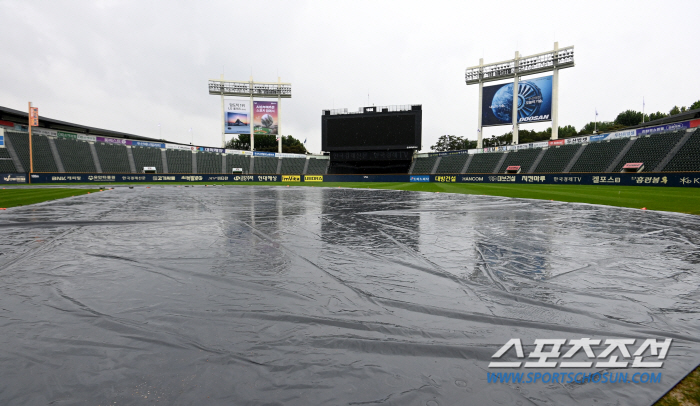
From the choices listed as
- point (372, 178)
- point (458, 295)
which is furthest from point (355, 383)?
point (372, 178)

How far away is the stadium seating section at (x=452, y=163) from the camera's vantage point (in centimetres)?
5412

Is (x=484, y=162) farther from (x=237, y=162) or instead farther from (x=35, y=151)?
(x=35, y=151)

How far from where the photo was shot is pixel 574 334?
273cm

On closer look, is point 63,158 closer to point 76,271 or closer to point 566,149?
point 76,271

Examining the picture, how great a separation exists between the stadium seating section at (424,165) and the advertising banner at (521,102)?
11.1 meters

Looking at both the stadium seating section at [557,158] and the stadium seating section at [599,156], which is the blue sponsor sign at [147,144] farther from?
the stadium seating section at [599,156]

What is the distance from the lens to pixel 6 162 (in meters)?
39.9

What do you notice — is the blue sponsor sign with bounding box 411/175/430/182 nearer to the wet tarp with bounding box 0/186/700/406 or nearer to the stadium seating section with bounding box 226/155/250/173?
the stadium seating section with bounding box 226/155/250/173

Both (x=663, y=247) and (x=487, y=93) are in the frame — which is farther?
(x=487, y=93)

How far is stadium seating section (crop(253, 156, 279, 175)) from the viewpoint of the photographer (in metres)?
59.2

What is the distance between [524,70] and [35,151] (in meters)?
70.3

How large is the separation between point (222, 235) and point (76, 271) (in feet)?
9.39

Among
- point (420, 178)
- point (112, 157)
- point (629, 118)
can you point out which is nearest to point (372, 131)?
point (420, 178)

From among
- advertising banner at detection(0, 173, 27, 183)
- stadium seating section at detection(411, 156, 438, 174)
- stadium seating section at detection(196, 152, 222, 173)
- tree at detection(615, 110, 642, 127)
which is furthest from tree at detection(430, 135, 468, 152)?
advertising banner at detection(0, 173, 27, 183)
